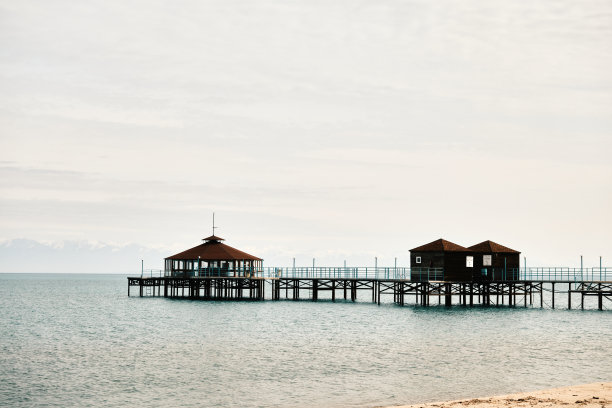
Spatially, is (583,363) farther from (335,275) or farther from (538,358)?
(335,275)

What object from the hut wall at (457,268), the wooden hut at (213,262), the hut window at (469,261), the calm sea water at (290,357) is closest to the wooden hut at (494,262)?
the hut window at (469,261)

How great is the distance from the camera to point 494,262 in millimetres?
66812

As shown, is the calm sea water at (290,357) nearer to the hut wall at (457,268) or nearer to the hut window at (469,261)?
the hut wall at (457,268)

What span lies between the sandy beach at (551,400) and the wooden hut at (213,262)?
4924 centimetres

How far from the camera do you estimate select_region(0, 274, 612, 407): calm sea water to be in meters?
27.8

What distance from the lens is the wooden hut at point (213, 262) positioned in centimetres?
7256

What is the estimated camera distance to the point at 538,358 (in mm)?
35875

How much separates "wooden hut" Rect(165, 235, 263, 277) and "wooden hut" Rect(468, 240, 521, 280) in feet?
72.4

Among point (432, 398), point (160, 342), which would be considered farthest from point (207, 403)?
point (160, 342)

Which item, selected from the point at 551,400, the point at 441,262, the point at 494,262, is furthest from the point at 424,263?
the point at 551,400

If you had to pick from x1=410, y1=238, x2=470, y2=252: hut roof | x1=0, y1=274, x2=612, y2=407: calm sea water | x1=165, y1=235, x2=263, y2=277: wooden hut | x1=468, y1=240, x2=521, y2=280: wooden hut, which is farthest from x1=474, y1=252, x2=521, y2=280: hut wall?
x1=165, y1=235, x2=263, y2=277: wooden hut

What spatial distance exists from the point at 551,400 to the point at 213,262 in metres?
52.4

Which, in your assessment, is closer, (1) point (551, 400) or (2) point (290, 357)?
(1) point (551, 400)

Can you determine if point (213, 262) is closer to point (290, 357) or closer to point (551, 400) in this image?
point (290, 357)
